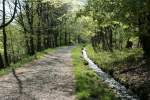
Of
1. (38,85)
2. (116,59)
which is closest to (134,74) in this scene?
(38,85)

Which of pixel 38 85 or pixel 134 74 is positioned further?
pixel 134 74

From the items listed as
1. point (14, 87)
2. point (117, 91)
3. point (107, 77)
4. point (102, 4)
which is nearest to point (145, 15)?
point (102, 4)

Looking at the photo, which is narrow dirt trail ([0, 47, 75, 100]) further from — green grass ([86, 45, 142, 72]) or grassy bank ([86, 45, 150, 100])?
green grass ([86, 45, 142, 72])

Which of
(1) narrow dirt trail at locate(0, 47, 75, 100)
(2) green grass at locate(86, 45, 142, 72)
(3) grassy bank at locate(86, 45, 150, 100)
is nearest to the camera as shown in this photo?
(1) narrow dirt trail at locate(0, 47, 75, 100)

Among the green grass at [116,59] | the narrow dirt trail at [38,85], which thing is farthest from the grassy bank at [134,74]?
the narrow dirt trail at [38,85]

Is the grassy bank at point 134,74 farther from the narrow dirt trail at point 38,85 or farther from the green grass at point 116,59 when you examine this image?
the narrow dirt trail at point 38,85

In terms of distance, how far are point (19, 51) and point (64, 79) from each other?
71.8 meters

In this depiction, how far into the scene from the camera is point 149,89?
18500 millimetres

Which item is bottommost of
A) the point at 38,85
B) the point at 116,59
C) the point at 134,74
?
the point at 116,59

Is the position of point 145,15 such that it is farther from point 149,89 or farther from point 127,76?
point 149,89

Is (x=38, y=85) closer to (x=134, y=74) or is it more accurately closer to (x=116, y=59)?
(x=134, y=74)

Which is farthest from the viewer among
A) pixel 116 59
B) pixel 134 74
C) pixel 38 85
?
pixel 116 59

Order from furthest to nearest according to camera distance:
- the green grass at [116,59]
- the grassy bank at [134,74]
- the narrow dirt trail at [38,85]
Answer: the green grass at [116,59] → the grassy bank at [134,74] → the narrow dirt trail at [38,85]

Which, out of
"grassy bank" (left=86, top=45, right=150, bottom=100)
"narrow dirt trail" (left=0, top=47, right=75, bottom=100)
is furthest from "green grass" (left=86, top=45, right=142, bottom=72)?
"narrow dirt trail" (left=0, top=47, right=75, bottom=100)
